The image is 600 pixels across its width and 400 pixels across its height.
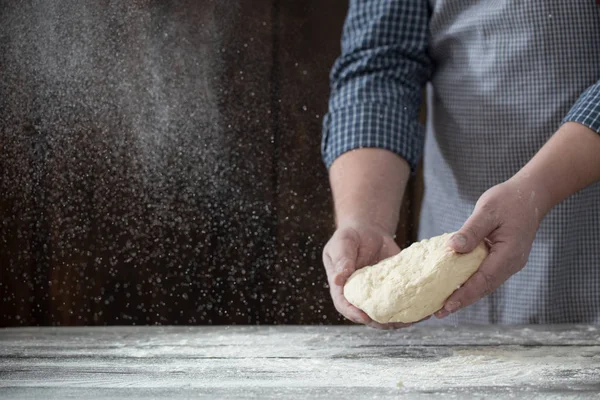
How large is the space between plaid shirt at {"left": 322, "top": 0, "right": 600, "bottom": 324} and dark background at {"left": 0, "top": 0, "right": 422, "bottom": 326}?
256mm

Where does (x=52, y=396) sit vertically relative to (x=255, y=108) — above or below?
below

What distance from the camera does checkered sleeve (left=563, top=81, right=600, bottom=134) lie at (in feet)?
3.32

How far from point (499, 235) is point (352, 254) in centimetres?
22

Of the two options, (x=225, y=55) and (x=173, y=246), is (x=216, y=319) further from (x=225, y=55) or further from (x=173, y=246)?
(x=225, y=55)

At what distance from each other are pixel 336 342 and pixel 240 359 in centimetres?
A: 16

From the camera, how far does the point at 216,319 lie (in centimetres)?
156

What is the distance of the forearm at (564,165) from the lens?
0.98 metres

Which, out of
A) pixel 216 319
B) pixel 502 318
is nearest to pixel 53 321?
pixel 216 319

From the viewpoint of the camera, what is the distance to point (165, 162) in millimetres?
1327

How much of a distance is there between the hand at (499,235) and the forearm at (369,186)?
0.23 meters

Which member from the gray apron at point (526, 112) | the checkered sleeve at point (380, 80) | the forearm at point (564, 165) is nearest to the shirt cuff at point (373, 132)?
the checkered sleeve at point (380, 80)

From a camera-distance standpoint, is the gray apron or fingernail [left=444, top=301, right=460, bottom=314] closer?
fingernail [left=444, top=301, right=460, bottom=314]

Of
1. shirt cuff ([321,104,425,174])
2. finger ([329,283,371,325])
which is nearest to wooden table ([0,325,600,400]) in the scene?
finger ([329,283,371,325])

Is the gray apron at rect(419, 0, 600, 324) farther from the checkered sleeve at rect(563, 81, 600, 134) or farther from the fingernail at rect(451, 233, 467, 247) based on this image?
the fingernail at rect(451, 233, 467, 247)
